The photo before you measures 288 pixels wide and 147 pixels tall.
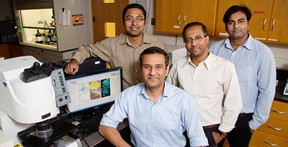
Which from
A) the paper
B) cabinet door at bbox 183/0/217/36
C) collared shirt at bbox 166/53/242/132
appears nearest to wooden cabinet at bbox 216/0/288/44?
cabinet door at bbox 183/0/217/36

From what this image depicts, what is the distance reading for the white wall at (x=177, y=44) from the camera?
7.85 feet

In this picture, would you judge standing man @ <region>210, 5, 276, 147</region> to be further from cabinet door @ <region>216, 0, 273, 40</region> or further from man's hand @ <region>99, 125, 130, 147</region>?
man's hand @ <region>99, 125, 130, 147</region>

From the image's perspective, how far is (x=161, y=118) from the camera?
1.26 m

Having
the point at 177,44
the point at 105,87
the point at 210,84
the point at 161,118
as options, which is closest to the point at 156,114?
the point at 161,118

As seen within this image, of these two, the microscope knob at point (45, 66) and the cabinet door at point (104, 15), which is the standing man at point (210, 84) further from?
the cabinet door at point (104, 15)

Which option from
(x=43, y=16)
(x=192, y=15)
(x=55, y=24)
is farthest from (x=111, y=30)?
(x=192, y=15)

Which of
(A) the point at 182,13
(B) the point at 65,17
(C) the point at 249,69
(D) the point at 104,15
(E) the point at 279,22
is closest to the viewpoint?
(C) the point at 249,69

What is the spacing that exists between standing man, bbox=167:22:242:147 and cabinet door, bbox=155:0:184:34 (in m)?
1.30

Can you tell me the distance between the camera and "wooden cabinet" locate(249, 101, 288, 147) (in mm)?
1989

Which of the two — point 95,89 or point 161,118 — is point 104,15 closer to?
point 95,89

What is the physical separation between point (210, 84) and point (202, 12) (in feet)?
4.39

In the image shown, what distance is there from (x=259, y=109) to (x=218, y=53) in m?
0.54

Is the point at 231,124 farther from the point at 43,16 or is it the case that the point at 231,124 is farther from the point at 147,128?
the point at 43,16

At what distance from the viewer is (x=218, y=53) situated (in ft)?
5.85
